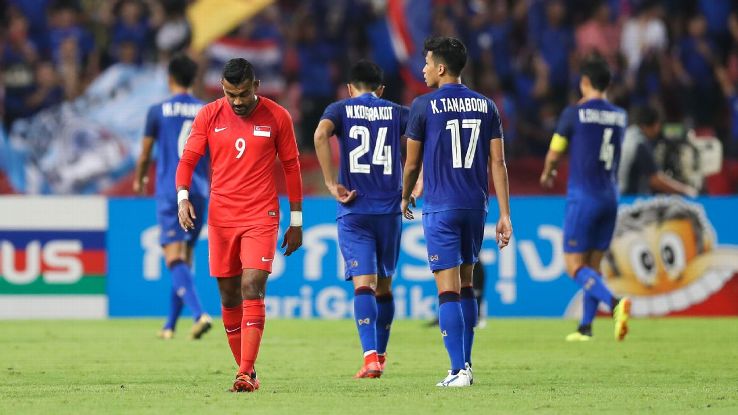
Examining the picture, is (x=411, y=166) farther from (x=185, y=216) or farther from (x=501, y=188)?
(x=185, y=216)

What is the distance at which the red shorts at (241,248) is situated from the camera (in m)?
8.92

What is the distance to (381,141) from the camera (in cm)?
1041

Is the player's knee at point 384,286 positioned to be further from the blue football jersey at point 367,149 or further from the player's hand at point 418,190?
the player's hand at point 418,190

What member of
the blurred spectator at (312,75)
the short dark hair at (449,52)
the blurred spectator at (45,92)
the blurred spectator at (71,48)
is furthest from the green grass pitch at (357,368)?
the blurred spectator at (71,48)

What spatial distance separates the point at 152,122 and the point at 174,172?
509 millimetres

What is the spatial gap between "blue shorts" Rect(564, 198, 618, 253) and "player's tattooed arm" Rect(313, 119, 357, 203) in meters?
4.02

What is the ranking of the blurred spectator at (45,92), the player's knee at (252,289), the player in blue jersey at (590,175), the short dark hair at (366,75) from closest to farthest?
the player's knee at (252,289)
the short dark hair at (366,75)
the player in blue jersey at (590,175)
the blurred spectator at (45,92)

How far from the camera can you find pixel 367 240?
34.0ft

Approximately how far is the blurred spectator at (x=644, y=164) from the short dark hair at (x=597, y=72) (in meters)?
2.18

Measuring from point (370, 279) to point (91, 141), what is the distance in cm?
1014

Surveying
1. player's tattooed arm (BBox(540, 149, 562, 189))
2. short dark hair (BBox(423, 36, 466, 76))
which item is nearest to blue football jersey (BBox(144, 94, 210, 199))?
player's tattooed arm (BBox(540, 149, 562, 189))

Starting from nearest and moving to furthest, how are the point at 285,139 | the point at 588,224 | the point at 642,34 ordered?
1. the point at 285,139
2. the point at 588,224
3. the point at 642,34

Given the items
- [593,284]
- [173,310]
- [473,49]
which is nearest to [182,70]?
[173,310]

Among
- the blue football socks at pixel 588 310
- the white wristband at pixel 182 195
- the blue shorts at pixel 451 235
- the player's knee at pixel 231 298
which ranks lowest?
the blue football socks at pixel 588 310
